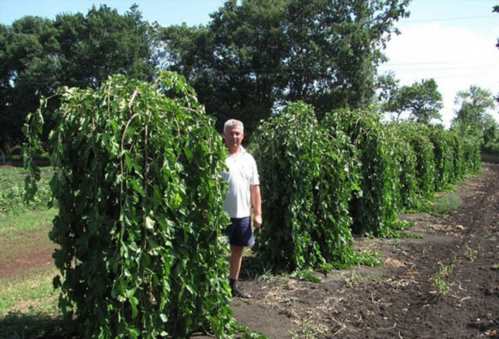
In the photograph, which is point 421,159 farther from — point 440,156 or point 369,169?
point 369,169

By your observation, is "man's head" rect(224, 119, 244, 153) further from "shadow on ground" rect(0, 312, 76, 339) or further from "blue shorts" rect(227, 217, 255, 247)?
"shadow on ground" rect(0, 312, 76, 339)

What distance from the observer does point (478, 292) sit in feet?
20.1

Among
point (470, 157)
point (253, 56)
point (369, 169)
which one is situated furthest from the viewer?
point (253, 56)

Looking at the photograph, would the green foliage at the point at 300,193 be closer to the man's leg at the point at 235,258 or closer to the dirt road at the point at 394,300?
the dirt road at the point at 394,300

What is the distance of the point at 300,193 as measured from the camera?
21.9 ft

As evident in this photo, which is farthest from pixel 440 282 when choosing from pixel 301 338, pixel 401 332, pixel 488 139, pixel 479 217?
pixel 488 139

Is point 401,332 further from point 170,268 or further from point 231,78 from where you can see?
point 231,78

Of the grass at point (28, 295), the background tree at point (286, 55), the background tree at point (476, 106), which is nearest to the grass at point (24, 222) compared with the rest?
the grass at point (28, 295)

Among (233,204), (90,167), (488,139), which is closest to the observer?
(90,167)

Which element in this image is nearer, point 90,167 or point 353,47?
point 90,167

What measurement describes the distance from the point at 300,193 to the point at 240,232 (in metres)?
1.58

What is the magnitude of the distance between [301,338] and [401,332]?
3.35 feet

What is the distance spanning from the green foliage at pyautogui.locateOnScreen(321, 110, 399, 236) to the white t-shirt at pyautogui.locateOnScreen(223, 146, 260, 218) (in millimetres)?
4092

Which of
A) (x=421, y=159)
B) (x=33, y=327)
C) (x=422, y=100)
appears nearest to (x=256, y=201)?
(x=33, y=327)
